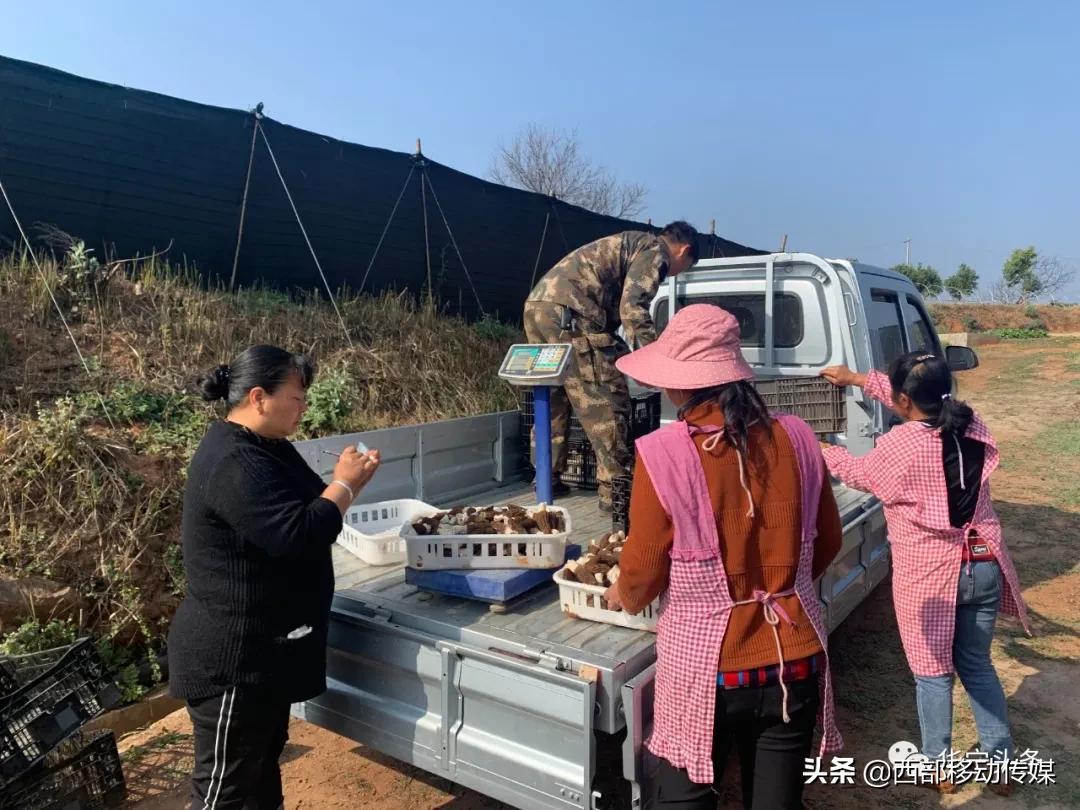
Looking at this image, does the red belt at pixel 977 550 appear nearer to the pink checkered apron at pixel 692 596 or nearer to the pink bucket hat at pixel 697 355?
the pink checkered apron at pixel 692 596

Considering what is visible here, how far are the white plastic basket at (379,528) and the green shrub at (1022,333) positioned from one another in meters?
27.6

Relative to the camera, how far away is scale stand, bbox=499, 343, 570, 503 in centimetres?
358

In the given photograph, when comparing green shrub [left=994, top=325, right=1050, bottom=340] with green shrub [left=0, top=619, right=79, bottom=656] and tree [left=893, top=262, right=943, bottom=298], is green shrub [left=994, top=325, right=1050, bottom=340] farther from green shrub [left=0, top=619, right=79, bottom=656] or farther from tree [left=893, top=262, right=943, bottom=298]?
green shrub [left=0, top=619, right=79, bottom=656]

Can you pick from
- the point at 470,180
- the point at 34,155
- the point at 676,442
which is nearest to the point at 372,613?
the point at 676,442

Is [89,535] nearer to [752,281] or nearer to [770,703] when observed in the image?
[770,703]

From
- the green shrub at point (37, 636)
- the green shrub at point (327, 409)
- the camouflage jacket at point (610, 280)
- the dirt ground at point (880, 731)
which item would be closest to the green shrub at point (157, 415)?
the green shrub at point (327, 409)

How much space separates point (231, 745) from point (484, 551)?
1.00 meters

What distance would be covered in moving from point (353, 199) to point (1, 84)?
9.64ft

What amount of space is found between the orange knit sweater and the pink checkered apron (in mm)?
22

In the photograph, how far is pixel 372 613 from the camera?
8.30 ft

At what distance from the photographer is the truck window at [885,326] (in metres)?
4.52

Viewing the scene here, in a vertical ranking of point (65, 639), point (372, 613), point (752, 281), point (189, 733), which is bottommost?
point (189, 733)

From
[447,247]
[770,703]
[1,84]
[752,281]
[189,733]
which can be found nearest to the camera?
[770,703]

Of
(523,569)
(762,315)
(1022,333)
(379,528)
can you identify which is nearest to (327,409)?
(379,528)
